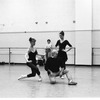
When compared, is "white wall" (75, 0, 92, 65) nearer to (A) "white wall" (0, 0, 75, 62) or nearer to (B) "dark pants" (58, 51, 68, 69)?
(A) "white wall" (0, 0, 75, 62)

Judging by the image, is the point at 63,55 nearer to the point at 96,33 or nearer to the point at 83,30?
the point at 83,30

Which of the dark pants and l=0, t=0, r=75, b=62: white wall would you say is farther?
l=0, t=0, r=75, b=62: white wall

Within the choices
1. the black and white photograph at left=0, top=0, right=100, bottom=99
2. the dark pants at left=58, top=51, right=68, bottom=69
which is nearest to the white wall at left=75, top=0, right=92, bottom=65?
the black and white photograph at left=0, top=0, right=100, bottom=99

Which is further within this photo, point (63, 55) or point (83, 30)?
point (83, 30)
